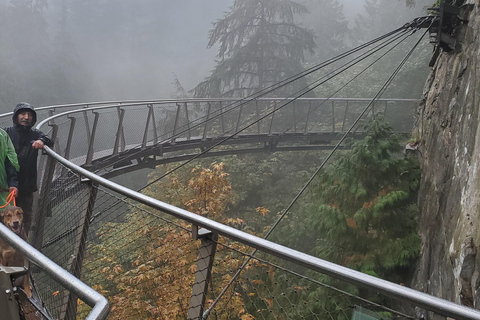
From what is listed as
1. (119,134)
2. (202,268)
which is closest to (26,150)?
(202,268)

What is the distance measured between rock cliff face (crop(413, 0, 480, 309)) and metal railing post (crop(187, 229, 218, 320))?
245cm

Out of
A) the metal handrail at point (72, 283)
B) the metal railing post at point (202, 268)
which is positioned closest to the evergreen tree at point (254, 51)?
the metal railing post at point (202, 268)

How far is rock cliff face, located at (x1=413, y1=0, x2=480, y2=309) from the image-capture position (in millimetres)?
3379

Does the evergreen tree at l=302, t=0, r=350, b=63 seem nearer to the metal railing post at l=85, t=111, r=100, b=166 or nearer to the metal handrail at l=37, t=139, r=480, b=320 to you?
the metal railing post at l=85, t=111, r=100, b=166

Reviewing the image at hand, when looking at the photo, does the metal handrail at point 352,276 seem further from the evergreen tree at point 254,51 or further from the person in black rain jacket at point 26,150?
the evergreen tree at point 254,51

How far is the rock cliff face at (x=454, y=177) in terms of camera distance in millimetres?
3379

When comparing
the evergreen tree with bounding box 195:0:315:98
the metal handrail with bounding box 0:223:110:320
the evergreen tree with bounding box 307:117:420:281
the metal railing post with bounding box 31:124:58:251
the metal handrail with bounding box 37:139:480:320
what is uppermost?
the evergreen tree with bounding box 195:0:315:98

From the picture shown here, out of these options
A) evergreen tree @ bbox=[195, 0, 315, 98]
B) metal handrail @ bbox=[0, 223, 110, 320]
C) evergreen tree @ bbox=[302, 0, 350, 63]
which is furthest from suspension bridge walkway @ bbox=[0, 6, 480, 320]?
evergreen tree @ bbox=[302, 0, 350, 63]

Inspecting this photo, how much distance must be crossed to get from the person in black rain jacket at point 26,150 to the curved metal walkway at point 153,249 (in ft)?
0.29

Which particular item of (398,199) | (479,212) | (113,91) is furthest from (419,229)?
(113,91)

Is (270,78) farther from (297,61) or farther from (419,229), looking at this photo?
(419,229)

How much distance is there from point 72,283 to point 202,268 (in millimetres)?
793

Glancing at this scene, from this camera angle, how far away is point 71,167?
2441mm

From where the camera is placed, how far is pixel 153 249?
5340 millimetres
